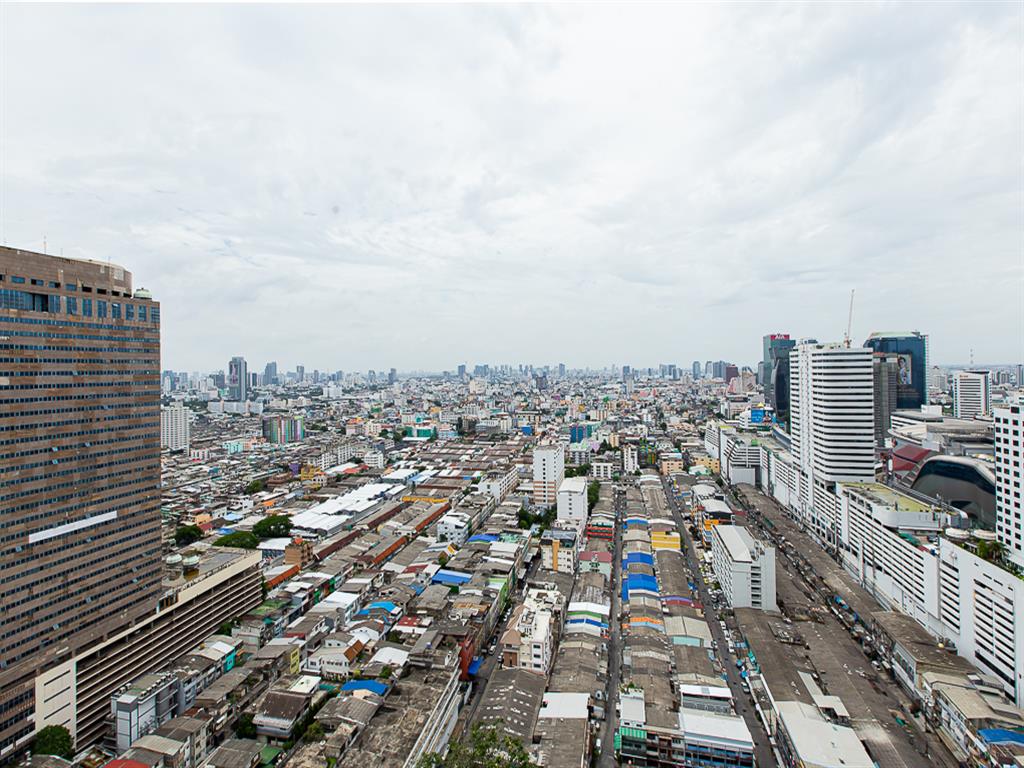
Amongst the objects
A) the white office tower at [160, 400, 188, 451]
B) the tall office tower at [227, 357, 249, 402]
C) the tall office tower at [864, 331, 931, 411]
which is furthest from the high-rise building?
the tall office tower at [864, 331, 931, 411]

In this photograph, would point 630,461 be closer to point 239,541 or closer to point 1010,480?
point 239,541

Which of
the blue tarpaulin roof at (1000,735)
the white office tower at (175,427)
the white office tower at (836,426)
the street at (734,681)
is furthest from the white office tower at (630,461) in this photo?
the white office tower at (175,427)

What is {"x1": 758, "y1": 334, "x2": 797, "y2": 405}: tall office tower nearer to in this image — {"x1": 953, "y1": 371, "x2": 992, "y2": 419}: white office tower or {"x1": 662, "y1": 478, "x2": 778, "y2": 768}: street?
{"x1": 953, "y1": 371, "x2": 992, "y2": 419}: white office tower

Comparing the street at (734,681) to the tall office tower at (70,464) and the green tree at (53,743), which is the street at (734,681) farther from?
the tall office tower at (70,464)

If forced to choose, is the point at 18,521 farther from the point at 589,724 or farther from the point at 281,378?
the point at 281,378

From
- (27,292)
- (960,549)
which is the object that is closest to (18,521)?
(27,292)

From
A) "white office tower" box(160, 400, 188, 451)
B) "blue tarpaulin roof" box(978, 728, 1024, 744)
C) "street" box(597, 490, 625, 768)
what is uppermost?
"white office tower" box(160, 400, 188, 451)
